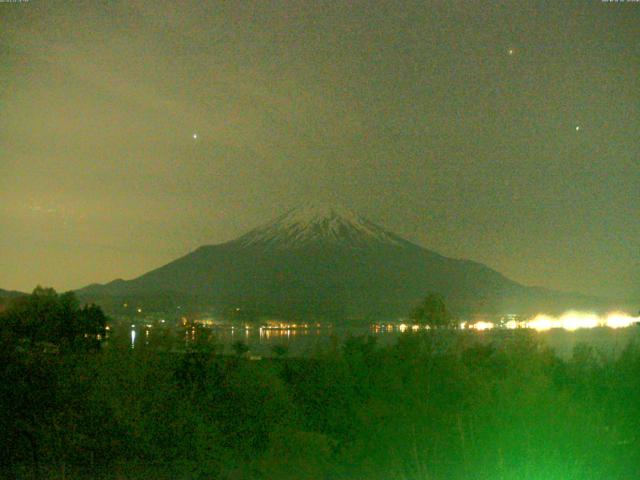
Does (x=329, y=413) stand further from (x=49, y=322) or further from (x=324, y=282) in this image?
(x=324, y=282)

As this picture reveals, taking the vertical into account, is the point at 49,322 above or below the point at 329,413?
above

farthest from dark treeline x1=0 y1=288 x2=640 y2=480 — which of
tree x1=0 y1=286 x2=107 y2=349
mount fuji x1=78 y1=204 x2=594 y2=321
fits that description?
mount fuji x1=78 y1=204 x2=594 y2=321

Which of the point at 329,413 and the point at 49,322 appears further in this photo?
the point at 49,322

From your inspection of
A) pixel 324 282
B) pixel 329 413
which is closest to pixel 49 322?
pixel 329 413

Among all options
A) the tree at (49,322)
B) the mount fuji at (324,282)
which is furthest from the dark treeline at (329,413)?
the mount fuji at (324,282)

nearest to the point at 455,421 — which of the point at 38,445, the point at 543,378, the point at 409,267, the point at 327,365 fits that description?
the point at 543,378

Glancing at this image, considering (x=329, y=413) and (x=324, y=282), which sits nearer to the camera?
(x=329, y=413)

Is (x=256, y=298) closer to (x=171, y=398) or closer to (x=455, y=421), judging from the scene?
(x=171, y=398)

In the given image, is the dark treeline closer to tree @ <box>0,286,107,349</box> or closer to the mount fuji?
tree @ <box>0,286,107,349</box>

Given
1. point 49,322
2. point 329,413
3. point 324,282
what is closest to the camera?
point 329,413

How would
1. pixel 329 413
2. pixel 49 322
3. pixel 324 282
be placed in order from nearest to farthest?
pixel 329 413
pixel 49 322
pixel 324 282
